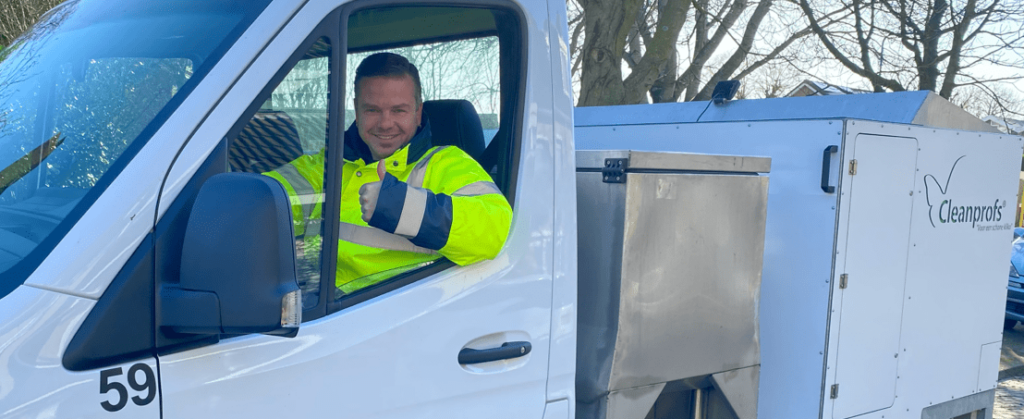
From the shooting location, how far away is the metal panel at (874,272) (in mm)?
3152

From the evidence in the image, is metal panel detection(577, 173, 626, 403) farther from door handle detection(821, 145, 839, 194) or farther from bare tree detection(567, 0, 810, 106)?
bare tree detection(567, 0, 810, 106)

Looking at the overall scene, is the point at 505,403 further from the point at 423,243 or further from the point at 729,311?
the point at 729,311

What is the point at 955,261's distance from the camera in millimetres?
3717

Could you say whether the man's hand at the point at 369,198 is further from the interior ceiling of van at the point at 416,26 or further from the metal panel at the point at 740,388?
the metal panel at the point at 740,388

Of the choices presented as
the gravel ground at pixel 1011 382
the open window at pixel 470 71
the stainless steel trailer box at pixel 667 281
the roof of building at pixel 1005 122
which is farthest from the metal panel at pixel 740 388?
the roof of building at pixel 1005 122

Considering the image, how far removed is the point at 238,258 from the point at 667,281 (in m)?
1.35

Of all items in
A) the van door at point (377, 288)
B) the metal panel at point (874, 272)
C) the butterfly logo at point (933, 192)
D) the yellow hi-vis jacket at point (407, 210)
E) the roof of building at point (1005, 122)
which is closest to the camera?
the van door at point (377, 288)

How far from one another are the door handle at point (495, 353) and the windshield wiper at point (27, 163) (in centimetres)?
92

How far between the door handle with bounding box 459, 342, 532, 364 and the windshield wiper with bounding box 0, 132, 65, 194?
924 mm

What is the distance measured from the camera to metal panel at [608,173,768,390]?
227 centimetres

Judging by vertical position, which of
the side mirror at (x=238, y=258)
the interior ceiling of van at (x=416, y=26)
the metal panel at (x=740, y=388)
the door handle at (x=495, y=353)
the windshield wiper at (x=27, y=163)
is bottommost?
the metal panel at (x=740, y=388)

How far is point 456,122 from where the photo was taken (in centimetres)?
216

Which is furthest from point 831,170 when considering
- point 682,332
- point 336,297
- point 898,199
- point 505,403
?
point 336,297

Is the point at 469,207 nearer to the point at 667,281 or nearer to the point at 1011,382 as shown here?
the point at 667,281
